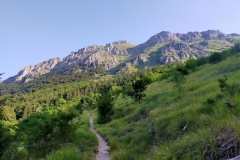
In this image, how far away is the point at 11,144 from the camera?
15.0 metres

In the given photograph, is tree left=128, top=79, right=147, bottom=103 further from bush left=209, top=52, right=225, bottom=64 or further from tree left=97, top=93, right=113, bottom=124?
bush left=209, top=52, right=225, bottom=64

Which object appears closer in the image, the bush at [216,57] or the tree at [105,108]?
the tree at [105,108]

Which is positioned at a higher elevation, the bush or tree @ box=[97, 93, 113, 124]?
the bush

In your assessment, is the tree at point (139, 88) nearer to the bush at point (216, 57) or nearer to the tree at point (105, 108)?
the tree at point (105, 108)


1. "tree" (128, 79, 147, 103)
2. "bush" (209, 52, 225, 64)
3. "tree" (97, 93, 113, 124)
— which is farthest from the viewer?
"bush" (209, 52, 225, 64)

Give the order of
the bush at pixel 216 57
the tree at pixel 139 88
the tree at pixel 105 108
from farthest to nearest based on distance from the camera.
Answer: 1. the bush at pixel 216 57
2. the tree at pixel 139 88
3. the tree at pixel 105 108

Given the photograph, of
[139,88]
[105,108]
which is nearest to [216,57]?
[139,88]

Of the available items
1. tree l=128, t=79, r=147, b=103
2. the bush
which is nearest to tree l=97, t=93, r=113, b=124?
tree l=128, t=79, r=147, b=103

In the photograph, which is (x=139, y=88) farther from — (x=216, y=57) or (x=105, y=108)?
(x=216, y=57)

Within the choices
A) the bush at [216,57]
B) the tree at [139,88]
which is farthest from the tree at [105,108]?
the bush at [216,57]

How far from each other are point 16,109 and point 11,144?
153 m

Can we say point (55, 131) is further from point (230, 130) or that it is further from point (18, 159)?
point (230, 130)

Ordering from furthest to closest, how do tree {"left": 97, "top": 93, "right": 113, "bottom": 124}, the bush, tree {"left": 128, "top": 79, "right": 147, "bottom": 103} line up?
the bush < tree {"left": 128, "top": 79, "right": 147, "bottom": 103} < tree {"left": 97, "top": 93, "right": 113, "bottom": 124}

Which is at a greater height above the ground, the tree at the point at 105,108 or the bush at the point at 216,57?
the bush at the point at 216,57
